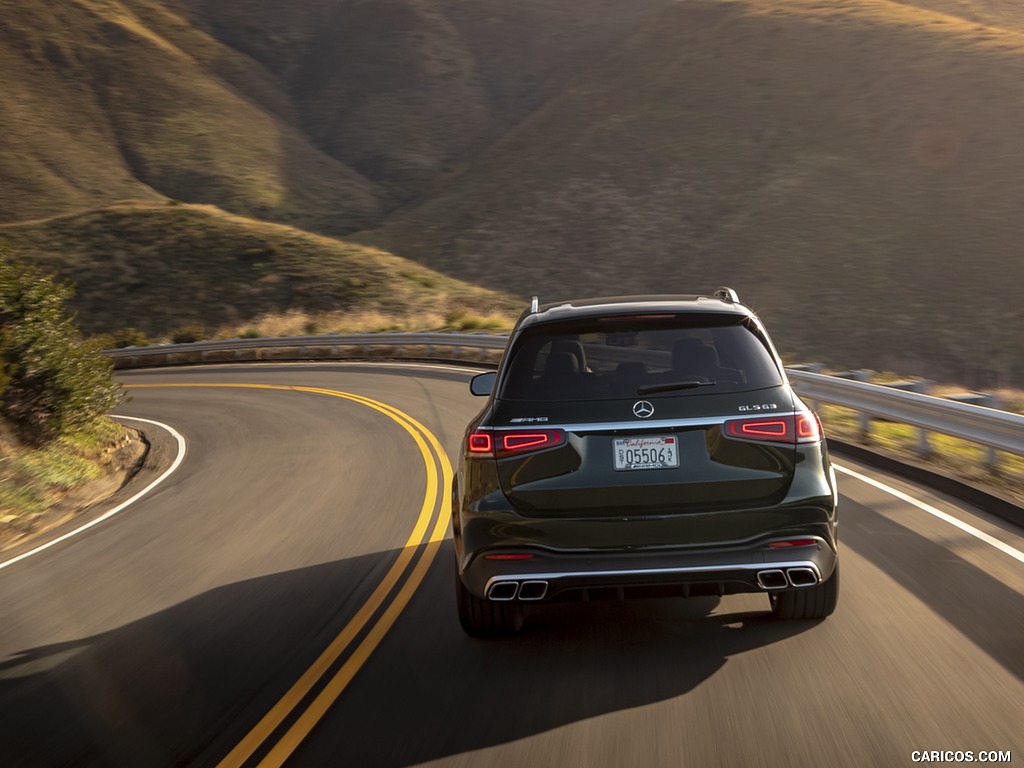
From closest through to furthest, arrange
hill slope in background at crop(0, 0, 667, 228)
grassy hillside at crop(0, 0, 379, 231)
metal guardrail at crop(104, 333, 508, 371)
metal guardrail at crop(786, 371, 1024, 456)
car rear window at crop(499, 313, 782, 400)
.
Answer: car rear window at crop(499, 313, 782, 400), metal guardrail at crop(786, 371, 1024, 456), metal guardrail at crop(104, 333, 508, 371), grassy hillside at crop(0, 0, 379, 231), hill slope in background at crop(0, 0, 667, 228)

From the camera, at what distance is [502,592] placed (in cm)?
474

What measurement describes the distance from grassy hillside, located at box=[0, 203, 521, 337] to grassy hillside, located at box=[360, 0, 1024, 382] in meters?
5.62

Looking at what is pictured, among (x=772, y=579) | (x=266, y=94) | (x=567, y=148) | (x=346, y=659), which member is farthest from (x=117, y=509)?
(x=266, y=94)

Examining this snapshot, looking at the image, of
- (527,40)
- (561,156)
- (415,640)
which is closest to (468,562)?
(415,640)

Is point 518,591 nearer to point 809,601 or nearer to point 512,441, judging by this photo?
point 512,441

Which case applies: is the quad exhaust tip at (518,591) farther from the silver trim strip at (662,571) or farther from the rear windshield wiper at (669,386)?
the rear windshield wiper at (669,386)

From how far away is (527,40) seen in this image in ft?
318

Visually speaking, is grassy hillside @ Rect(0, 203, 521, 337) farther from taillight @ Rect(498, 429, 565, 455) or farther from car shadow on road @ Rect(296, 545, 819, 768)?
taillight @ Rect(498, 429, 565, 455)

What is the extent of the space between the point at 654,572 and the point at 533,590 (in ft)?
1.88

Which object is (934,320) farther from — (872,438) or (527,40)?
(527,40)

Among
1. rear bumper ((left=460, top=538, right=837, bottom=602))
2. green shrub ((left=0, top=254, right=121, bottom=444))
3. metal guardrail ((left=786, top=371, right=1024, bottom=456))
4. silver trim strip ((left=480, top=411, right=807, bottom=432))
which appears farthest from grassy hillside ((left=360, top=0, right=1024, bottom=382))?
silver trim strip ((left=480, top=411, right=807, bottom=432))

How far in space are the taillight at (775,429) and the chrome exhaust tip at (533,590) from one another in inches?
43.4

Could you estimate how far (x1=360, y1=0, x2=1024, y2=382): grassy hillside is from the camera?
38719mm

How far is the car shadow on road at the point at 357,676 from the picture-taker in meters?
4.26
